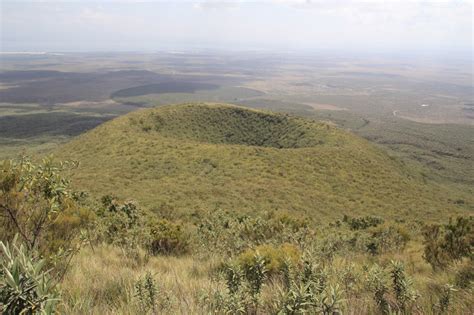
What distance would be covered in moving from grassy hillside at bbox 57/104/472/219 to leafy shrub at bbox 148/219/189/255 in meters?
15.2

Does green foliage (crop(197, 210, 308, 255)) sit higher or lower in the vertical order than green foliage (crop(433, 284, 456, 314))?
lower

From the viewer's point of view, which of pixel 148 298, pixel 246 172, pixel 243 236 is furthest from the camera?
pixel 246 172

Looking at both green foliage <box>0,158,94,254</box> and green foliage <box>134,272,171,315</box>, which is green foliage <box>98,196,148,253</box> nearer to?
green foliage <box>0,158,94,254</box>

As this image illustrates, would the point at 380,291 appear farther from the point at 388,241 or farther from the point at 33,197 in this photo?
the point at 388,241

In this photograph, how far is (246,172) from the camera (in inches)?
1448

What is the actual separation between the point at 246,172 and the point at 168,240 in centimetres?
2746

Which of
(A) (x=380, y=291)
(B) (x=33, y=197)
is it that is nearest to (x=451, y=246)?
(A) (x=380, y=291)

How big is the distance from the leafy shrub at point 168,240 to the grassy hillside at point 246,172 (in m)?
15.2

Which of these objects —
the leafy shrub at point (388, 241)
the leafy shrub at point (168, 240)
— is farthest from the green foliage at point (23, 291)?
the leafy shrub at point (388, 241)

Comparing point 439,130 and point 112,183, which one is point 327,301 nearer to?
point 112,183

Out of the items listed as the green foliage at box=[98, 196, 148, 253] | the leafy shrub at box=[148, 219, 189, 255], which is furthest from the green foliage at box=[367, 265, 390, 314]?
the leafy shrub at box=[148, 219, 189, 255]

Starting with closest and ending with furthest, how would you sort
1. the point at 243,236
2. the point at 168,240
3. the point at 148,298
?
the point at 148,298 → the point at 168,240 → the point at 243,236

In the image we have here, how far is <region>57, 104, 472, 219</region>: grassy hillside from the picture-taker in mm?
30953

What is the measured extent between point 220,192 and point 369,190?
52.0ft
